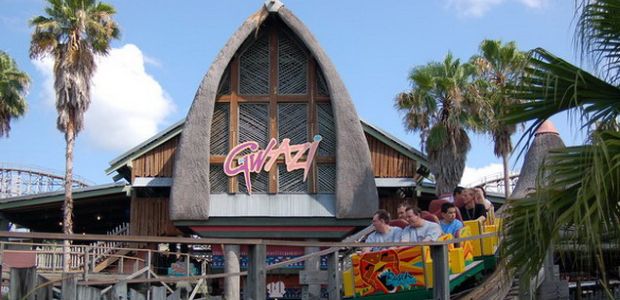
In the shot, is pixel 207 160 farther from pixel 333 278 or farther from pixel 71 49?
pixel 333 278

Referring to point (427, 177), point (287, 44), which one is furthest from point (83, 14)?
point (427, 177)

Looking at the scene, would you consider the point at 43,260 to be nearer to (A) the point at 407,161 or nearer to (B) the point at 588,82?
(A) the point at 407,161

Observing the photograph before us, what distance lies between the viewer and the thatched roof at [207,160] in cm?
1972

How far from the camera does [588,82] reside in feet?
17.0

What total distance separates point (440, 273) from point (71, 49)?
19049mm

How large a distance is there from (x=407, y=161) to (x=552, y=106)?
16.6 meters

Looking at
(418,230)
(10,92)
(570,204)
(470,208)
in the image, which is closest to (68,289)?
(570,204)

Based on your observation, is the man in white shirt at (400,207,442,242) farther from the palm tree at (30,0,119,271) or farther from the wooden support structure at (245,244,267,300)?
the palm tree at (30,0,119,271)

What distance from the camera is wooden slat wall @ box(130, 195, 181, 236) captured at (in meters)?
22.8

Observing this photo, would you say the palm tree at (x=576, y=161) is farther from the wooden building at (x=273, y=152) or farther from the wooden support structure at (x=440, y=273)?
the wooden building at (x=273, y=152)

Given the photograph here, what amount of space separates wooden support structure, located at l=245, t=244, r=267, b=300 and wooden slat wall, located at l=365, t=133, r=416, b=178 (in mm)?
16320

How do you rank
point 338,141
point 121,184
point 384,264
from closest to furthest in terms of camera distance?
point 384,264 < point 338,141 < point 121,184

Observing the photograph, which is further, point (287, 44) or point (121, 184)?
point (121, 184)

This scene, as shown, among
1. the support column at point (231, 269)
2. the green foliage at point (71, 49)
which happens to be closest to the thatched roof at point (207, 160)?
the support column at point (231, 269)
